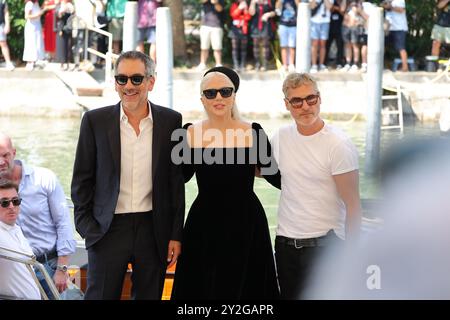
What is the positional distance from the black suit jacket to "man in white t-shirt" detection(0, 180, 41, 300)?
1.24 feet

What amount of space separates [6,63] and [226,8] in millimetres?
4400

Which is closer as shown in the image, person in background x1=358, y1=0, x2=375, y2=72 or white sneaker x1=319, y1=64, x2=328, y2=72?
person in background x1=358, y1=0, x2=375, y2=72

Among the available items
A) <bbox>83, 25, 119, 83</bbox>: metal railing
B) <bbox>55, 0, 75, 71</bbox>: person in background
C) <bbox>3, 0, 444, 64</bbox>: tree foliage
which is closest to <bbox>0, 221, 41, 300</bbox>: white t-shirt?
<bbox>83, 25, 119, 83</bbox>: metal railing

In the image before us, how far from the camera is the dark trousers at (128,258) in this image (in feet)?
11.8

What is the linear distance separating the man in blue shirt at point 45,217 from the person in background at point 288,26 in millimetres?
12003

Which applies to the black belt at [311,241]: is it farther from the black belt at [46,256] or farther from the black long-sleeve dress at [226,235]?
the black belt at [46,256]

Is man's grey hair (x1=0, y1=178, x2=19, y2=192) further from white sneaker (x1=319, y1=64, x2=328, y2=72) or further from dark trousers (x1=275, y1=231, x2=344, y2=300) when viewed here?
white sneaker (x1=319, y1=64, x2=328, y2=72)

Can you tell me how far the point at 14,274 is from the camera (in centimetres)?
381

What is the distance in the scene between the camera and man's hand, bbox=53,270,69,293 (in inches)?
176

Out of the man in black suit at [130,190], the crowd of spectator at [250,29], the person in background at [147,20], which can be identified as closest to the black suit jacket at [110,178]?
the man in black suit at [130,190]

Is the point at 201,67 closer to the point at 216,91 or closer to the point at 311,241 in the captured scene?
the point at 216,91

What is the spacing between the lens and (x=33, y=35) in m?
16.8

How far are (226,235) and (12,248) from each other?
92 centimetres
